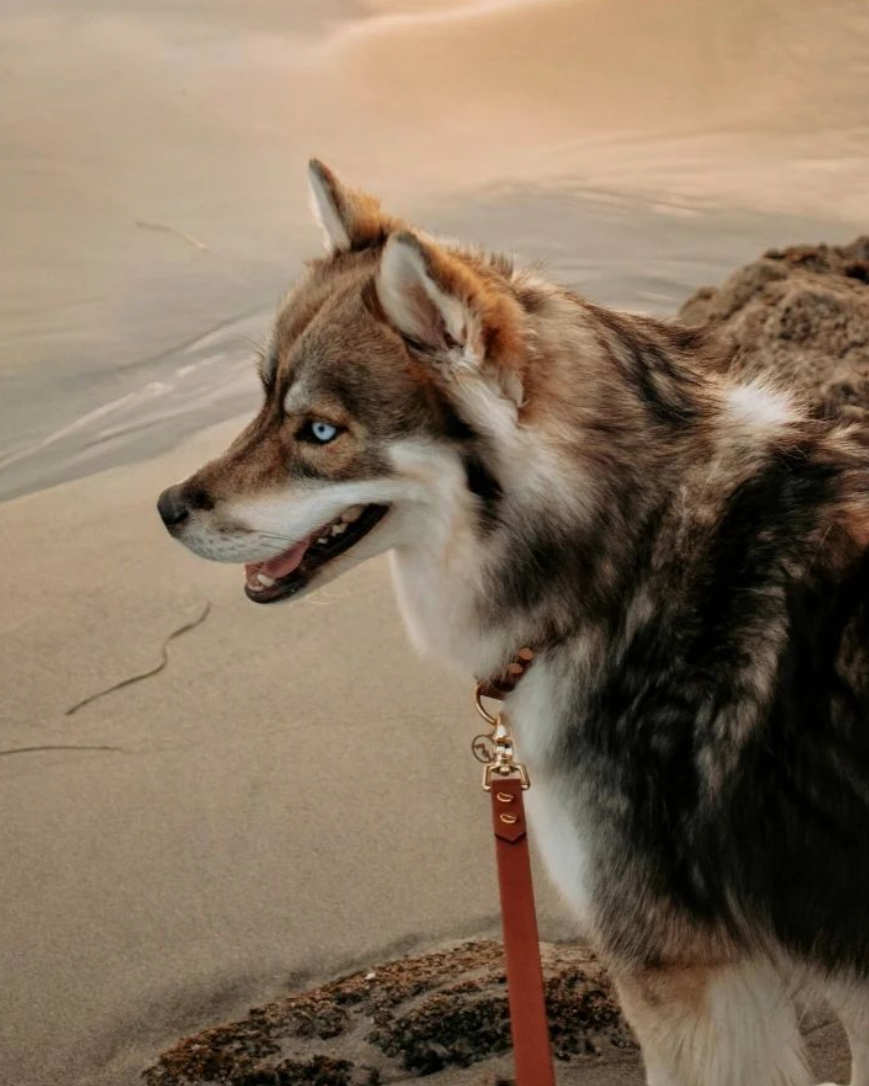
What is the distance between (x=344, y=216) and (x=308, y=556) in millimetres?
642

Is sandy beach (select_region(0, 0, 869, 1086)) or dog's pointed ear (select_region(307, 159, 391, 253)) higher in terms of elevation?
dog's pointed ear (select_region(307, 159, 391, 253))

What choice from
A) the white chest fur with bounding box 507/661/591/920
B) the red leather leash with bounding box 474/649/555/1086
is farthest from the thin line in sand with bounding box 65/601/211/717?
the white chest fur with bounding box 507/661/591/920

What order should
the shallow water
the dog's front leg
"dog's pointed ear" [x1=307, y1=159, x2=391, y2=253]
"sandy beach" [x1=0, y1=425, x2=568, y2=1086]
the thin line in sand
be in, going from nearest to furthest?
the dog's front leg < "dog's pointed ear" [x1=307, y1=159, x2=391, y2=253] < "sandy beach" [x1=0, y1=425, x2=568, y2=1086] < the thin line in sand < the shallow water

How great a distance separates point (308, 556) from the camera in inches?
98.4

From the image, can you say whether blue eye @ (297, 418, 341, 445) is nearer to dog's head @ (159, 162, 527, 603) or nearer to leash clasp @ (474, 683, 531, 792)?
dog's head @ (159, 162, 527, 603)

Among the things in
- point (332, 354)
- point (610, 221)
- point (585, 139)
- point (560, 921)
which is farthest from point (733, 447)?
point (585, 139)

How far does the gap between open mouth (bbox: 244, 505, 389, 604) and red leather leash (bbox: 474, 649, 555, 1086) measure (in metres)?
0.34

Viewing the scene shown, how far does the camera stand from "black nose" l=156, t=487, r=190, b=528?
2523 millimetres

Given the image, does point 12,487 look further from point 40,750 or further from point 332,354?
point 332,354

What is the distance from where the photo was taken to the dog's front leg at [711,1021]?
2.35 metres

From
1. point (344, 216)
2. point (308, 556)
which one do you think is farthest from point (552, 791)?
point (344, 216)

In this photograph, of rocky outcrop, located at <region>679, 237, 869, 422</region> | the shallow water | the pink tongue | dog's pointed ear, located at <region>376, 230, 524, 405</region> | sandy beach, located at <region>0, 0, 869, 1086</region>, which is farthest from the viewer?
the shallow water

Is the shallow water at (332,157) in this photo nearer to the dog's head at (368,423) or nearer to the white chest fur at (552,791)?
the dog's head at (368,423)

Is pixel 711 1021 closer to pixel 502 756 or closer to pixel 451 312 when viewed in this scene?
pixel 502 756
